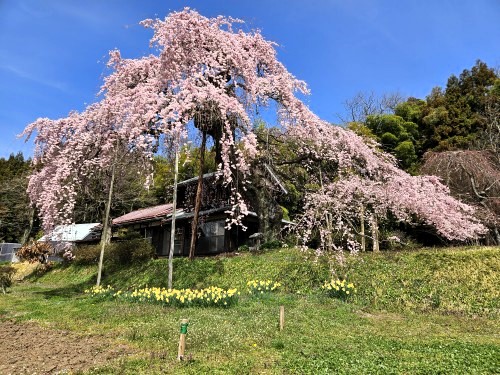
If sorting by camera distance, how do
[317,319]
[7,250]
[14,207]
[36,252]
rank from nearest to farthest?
[317,319]
[36,252]
[14,207]
[7,250]

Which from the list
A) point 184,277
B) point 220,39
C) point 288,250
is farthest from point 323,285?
point 220,39

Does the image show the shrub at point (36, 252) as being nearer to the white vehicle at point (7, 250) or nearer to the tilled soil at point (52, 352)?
the white vehicle at point (7, 250)

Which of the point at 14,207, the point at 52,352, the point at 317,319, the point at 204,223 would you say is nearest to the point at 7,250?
the point at 14,207

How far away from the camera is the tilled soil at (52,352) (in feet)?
17.5

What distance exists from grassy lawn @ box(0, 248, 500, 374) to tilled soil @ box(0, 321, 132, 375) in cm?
36

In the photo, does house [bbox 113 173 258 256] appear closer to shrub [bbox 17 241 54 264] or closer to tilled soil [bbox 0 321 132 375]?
shrub [bbox 17 241 54 264]

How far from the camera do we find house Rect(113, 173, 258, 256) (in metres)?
21.3

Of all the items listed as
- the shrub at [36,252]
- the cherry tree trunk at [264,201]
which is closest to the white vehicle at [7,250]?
the shrub at [36,252]

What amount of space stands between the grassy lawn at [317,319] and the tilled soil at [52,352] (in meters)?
0.36

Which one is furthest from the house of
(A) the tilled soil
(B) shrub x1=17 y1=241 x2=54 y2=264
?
(A) the tilled soil

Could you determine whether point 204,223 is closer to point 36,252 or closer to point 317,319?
Answer: point 36,252

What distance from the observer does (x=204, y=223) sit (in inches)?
882

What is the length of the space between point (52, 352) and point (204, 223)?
16.3 meters

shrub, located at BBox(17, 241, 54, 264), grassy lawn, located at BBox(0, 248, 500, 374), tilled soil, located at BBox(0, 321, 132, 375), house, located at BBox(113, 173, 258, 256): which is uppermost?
house, located at BBox(113, 173, 258, 256)
